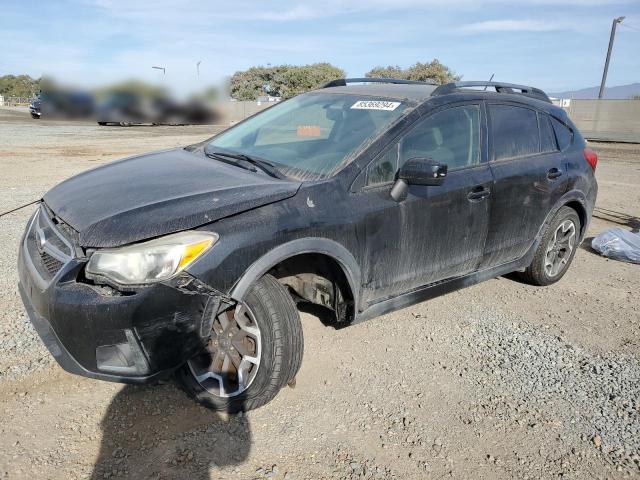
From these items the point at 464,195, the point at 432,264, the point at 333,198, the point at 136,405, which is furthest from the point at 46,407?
the point at 464,195

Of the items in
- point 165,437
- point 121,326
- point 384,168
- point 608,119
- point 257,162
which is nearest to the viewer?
point 121,326

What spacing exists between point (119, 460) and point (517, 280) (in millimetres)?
3846

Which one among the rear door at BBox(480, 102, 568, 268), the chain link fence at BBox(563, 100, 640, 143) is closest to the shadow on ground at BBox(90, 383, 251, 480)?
the rear door at BBox(480, 102, 568, 268)

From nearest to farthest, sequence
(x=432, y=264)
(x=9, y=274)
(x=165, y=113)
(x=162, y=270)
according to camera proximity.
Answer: (x=162, y=270), (x=432, y=264), (x=9, y=274), (x=165, y=113)

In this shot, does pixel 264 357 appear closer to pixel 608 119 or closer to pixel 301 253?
pixel 301 253

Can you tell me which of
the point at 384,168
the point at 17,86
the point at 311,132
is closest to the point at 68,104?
the point at 311,132

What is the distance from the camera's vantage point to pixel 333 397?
3.04m

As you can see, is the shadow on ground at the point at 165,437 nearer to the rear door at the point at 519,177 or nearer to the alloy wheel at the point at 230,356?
the alloy wheel at the point at 230,356

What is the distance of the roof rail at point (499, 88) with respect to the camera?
3.74 meters

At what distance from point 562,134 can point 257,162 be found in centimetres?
290

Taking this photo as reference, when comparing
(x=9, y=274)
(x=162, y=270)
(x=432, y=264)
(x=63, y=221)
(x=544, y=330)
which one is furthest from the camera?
(x=9, y=274)

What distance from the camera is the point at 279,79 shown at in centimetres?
5291

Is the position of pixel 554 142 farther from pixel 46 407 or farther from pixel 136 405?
pixel 46 407

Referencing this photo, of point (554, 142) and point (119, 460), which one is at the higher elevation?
point (554, 142)
